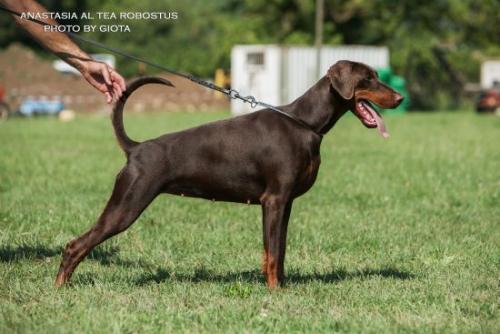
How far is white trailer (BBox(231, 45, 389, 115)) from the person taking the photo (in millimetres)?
38031

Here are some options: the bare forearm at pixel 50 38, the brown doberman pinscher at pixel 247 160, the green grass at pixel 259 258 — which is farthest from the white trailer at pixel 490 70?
the bare forearm at pixel 50 38

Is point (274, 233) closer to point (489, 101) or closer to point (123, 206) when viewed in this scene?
point (123, 206)

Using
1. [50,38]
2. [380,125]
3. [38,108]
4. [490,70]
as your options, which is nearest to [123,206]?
[50,38]

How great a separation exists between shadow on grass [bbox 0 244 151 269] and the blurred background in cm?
3134

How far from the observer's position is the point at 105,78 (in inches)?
226

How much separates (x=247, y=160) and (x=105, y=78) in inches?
44.0

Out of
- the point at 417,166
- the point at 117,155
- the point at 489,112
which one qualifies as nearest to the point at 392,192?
the point at 417,166

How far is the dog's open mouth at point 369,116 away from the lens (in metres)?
5.63

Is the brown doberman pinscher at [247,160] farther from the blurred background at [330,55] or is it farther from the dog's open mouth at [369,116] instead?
the blurred background at [330,55]

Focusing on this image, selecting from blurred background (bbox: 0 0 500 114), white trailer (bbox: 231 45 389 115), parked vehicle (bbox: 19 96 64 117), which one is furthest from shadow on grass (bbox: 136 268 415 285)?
blurred background (bbox: 0 0 500 114)

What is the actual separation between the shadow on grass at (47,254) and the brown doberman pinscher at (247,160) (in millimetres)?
1065

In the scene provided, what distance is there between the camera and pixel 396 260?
6.77 metres

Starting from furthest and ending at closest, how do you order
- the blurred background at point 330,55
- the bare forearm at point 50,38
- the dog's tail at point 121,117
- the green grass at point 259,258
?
the blurred background at point 330,55 < the bare forearm at point 50,38 < the dog's tail at point 121,117 < the green grass at point 259,258

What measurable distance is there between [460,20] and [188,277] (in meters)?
46.1
